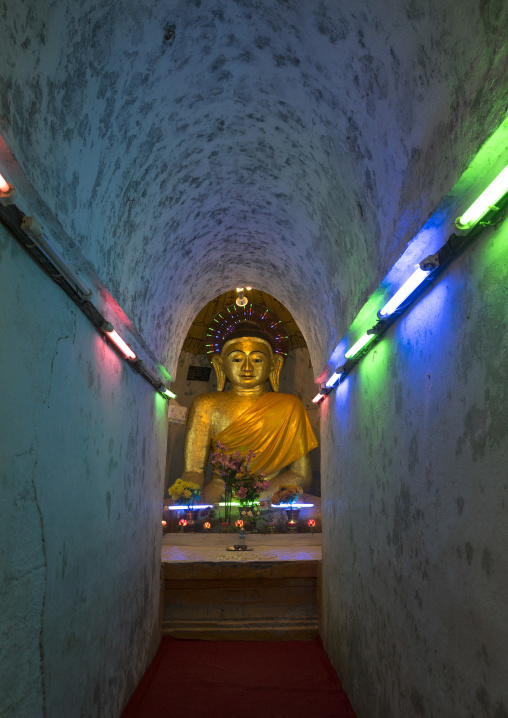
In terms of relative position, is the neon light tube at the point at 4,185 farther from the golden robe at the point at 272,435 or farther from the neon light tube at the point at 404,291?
the golden robe at the point at 272,435

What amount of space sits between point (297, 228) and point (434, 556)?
233 cm

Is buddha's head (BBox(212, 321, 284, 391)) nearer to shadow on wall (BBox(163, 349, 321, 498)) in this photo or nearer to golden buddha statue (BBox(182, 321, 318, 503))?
golden buddha statue (BBox(182, 321, 318, 503))

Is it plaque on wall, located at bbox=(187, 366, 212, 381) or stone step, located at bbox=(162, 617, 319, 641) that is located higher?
plaque on wall, located at bbox=(187, 366, 212, 381)

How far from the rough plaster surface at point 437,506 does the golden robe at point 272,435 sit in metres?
4.28

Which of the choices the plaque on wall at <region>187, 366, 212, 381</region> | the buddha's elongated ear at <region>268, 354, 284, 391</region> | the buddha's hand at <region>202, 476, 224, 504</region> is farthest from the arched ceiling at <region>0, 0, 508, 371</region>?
the plaque on wall at <region>187, 366, 212, 381</region>

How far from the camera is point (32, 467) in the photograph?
4.89 feet

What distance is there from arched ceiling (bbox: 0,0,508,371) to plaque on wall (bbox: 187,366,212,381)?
4.78m

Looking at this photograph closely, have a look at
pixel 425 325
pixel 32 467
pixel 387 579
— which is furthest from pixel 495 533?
pixel 32 467

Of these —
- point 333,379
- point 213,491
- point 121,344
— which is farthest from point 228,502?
point 121,344

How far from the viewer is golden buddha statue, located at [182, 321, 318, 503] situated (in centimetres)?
697

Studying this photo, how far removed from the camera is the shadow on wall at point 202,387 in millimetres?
7910

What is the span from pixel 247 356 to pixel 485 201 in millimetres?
6359

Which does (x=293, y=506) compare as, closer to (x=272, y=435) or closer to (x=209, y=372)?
(x=272, y=435)

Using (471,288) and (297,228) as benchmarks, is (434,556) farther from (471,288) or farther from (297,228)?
(297,228)
